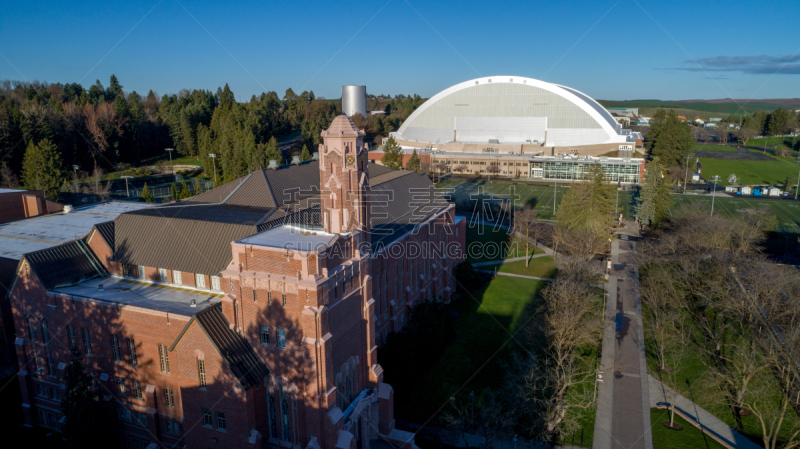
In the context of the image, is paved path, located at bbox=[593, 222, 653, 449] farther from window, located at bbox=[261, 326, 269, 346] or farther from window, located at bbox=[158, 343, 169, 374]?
window, located at bbox=[158, 343, 169, 374]

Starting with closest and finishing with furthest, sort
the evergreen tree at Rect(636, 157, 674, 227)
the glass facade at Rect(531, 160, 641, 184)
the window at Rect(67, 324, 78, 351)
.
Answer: the window at Rect(67, 324, 78, 351) < the evergreen tree at Rect(636, 157, 674, 227) < the glass facade at Rect(531, 160, 641, 184)

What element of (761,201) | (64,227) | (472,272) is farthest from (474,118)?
(64,227)

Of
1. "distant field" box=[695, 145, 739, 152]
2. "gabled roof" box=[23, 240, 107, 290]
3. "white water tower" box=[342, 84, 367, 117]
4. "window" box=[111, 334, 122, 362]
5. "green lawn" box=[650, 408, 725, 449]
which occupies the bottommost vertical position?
"green lawn" box=[650, 408, 725, 449]

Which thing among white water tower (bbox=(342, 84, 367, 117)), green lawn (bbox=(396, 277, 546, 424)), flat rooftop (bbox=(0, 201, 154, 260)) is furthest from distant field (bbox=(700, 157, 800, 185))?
flat rooftop (bbox=(0, 201, 154, 260))

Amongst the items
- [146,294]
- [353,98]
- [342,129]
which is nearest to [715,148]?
[353,98]

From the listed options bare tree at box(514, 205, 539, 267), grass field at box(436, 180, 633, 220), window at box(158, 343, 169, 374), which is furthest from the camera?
grass field at box(436, 180, 633, 220)

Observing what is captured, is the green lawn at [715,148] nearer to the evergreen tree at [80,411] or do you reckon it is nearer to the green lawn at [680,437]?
the green lawn at [680,437]

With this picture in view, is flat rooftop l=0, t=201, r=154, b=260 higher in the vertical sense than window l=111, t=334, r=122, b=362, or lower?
higher

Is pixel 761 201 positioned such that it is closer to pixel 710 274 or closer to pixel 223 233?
pixel 710 274
